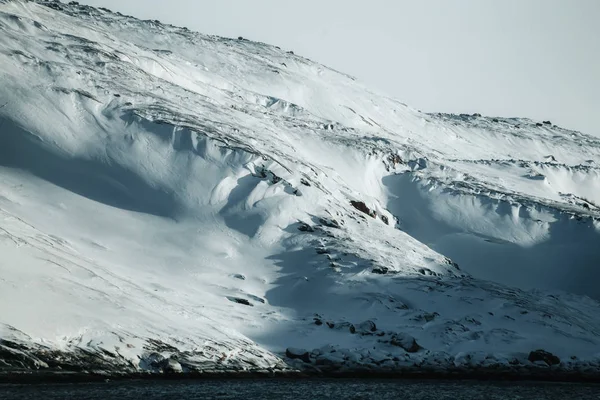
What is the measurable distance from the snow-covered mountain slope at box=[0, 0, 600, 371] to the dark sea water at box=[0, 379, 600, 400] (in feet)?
6.75

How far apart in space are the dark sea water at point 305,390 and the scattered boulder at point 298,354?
8.51 ft

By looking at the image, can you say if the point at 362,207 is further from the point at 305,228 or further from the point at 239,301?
the point at 239,301

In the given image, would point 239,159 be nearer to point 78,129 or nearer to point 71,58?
point 78,129

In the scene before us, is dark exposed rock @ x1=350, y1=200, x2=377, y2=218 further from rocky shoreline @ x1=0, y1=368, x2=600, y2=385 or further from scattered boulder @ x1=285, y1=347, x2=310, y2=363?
scattered boulder @ x1=285, y1=347, x2=310, y2=363

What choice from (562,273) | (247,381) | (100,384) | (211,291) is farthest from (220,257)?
(562,273)

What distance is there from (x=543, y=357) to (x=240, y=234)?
22998mm

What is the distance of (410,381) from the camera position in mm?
39906

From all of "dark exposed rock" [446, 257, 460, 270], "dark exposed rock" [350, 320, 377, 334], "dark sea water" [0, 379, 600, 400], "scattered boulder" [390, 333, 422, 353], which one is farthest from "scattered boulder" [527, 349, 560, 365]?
"dark exposed rock" [446, 257, 460, 270]

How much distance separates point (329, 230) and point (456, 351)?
16.9 metres

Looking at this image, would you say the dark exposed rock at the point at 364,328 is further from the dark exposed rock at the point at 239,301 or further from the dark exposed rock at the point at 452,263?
the dark exposed rock at the point at 452,263

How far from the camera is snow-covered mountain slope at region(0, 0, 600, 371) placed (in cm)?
3950

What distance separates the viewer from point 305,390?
35375 mm

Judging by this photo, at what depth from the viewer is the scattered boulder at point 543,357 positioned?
145 ft

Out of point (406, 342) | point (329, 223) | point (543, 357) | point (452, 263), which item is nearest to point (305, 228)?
point (329, 223)
